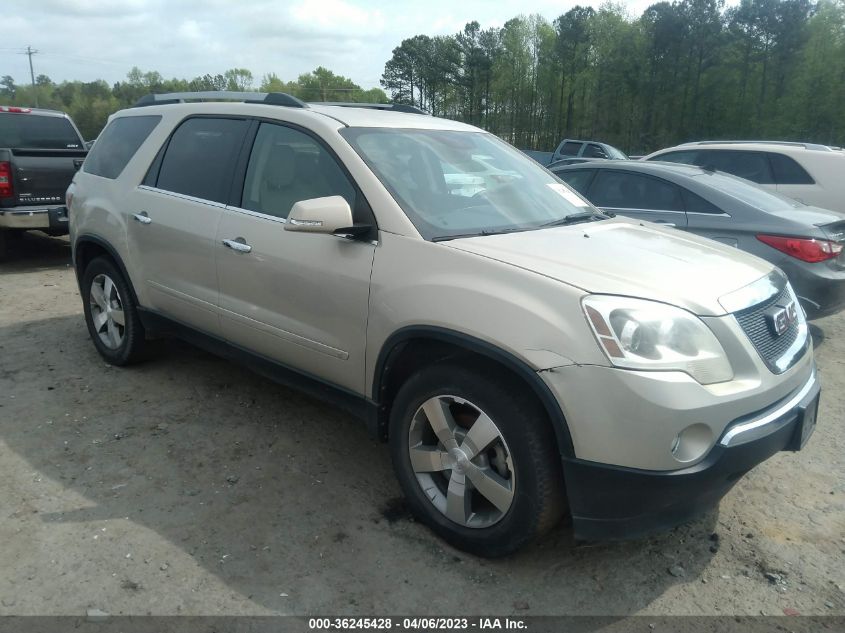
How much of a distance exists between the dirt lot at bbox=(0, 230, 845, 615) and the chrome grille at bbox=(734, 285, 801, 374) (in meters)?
0.92

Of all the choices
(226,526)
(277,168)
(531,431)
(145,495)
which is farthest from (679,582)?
(277,168)

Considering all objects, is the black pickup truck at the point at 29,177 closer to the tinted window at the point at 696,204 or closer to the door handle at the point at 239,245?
the door handle at the point at 239,245

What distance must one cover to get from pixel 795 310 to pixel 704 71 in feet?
166

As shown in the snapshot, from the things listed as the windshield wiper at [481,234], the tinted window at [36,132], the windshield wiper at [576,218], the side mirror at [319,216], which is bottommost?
the windshield wiper at [481,234]

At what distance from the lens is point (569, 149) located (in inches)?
866

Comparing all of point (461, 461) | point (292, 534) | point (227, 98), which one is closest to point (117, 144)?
point (227, 98)

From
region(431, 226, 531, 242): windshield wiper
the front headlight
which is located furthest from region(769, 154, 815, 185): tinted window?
the front headlight

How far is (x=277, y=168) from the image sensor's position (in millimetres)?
3666

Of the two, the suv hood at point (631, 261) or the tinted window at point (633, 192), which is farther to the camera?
the tinted window at point (633, 192)

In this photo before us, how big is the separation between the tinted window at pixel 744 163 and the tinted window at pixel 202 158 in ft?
20.6

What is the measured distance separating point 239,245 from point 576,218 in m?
1.81

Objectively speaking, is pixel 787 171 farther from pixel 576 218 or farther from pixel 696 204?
pixel 576 218

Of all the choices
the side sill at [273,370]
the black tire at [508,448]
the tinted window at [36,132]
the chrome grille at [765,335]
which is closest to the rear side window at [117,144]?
the side sill at [273,370]

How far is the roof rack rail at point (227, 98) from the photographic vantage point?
12.6ft
